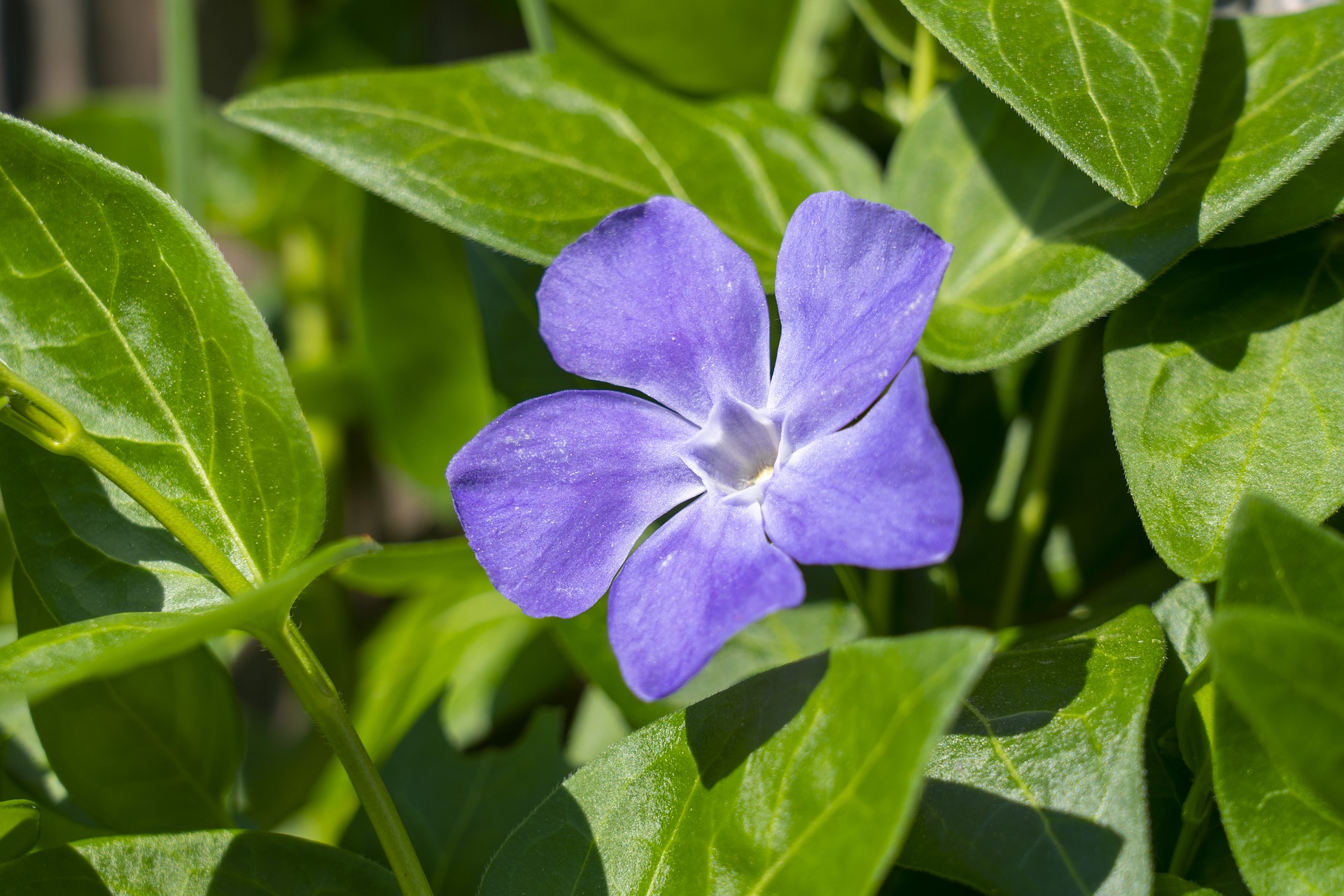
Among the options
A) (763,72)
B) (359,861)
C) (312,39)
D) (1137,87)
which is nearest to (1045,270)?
(1137,87)

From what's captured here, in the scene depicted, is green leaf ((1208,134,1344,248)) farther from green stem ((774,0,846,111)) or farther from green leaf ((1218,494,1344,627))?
green stem ((774,0,846,111))

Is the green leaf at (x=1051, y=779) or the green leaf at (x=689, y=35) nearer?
the green leaf at (x=1051, y=779)

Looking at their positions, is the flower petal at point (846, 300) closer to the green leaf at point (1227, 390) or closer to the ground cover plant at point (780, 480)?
the ground cover plant at point (780, 480)

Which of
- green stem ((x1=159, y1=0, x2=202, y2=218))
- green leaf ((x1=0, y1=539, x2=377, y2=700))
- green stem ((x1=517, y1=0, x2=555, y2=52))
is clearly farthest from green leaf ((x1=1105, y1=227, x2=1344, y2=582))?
green stem ((x1=159, y1=0, x2=202, y2=218))

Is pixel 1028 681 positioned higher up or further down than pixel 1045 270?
further down

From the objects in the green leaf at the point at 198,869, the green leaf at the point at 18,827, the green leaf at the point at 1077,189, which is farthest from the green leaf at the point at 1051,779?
the green leaf at the point at 18,827

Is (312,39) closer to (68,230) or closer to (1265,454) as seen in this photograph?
(68,230)

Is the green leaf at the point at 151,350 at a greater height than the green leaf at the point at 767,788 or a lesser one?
greater
